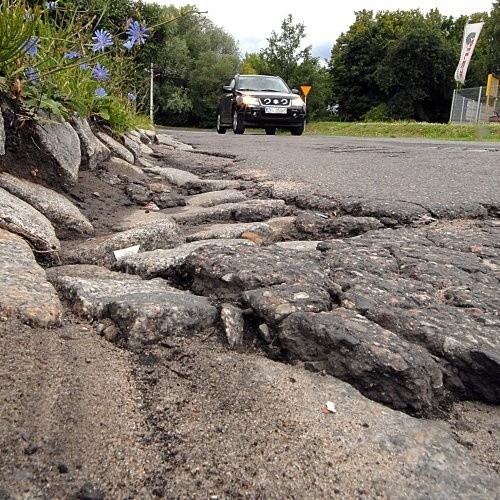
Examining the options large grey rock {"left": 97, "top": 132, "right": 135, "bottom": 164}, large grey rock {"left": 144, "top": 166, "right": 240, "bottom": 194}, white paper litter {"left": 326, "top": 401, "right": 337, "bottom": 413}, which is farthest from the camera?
large grey rock {"left": 97, "top": 132, "right": 135, "bottom": 164}

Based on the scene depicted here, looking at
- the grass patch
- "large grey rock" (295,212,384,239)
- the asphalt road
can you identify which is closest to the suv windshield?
the grass patch

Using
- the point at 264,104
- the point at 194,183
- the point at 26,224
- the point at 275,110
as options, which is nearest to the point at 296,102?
the point at 275,110

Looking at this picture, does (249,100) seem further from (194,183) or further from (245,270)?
(245,270)

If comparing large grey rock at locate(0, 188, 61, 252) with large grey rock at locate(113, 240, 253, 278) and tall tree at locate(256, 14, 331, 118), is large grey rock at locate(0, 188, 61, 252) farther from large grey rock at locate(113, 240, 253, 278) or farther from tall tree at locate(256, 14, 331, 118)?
tall tree at locate(256, 14, 331, 118)

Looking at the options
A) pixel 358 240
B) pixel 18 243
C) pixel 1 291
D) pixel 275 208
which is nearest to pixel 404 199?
pixel 275 208

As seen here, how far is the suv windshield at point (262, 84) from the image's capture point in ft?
34.3

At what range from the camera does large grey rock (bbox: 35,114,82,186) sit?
215cm

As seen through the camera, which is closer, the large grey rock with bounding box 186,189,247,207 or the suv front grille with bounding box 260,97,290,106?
the large grey rock with bounding box 186,189,247,207

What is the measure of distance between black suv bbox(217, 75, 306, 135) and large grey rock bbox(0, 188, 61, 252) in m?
8.83

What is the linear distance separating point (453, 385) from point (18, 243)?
113 cm

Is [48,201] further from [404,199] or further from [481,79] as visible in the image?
[481,79]

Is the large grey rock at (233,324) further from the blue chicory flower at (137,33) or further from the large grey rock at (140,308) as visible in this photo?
the blue chicory flower at (137,33)

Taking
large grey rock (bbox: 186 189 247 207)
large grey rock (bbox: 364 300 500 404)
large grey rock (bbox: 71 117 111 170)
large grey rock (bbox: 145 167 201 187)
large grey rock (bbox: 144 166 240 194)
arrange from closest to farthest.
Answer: large grey rock (bbox: 364 300 500 404) < large grey rock (bbox: 186 189 247 207) < large grey rock (bbox: 71 117 111 170) < large grey rock (bbox: 144 166 240 194) < large grey rock (bbox: 145 167 201 187)

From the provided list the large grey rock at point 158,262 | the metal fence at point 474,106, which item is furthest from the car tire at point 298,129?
the metal fence at point 474,106
